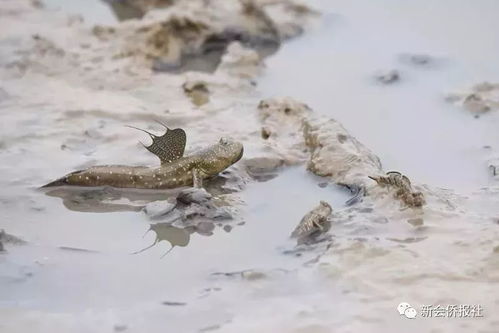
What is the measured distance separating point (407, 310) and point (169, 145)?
1.40 meters

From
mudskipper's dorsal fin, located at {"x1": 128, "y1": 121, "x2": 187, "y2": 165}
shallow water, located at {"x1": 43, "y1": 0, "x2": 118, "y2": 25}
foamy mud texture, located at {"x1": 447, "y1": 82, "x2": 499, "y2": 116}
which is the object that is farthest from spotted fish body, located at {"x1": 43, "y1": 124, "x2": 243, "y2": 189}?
shallow water, located at {"x1": 43, "y1": 0, "x2": 118, "y2": 25}

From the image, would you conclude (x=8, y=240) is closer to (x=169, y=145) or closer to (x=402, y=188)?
(x=169, y=145)

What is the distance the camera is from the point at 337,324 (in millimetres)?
2875

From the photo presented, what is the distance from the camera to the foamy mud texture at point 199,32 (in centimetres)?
541

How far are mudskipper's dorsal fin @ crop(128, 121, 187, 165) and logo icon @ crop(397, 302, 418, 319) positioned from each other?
132cm

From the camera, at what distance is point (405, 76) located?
5125mm

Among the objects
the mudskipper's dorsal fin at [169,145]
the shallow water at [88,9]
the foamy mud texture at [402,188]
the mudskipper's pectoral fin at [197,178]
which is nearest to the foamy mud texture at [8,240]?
the mudskipper's dorsal fin at [169,145]

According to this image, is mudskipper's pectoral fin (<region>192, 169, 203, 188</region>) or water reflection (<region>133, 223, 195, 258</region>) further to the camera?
mudskipper's pectoral fin (<region>192, 169, 203, 188</region>)

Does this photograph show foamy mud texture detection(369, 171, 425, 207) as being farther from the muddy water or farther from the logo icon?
the logo icon

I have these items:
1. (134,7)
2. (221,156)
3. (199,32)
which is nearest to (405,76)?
(199,32)

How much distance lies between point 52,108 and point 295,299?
2240 mm

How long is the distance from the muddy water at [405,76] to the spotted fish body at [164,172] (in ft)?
2.60

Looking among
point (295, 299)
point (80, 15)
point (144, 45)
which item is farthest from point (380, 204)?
point (80, 15)

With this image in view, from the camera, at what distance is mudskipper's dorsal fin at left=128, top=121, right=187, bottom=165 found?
383 cm
